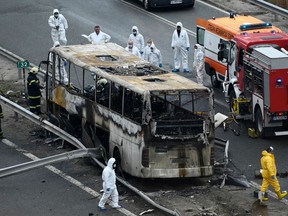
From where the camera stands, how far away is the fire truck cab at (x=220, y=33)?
31.9 metres

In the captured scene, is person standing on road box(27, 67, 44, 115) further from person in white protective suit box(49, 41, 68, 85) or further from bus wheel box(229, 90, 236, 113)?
bus wheel box(229, 90, 236, 113)

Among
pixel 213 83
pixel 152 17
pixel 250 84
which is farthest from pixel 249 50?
pixel 152 17

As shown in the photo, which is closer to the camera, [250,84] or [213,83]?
[250,84]

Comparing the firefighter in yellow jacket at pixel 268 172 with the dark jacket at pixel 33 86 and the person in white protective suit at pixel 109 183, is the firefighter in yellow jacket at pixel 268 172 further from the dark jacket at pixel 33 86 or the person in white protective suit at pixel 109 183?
the dark jacket at pixel 33 86

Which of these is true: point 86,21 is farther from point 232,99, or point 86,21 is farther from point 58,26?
point 232,99

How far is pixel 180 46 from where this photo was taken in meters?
36.0

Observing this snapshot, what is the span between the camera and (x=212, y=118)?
82.6 ft

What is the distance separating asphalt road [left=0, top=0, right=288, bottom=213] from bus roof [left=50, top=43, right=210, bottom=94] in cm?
695

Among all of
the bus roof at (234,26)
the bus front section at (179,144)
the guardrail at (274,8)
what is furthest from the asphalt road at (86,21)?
the bus front section at (179,144)

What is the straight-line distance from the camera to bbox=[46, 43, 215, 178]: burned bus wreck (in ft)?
80.8

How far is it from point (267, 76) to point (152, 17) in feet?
42.5

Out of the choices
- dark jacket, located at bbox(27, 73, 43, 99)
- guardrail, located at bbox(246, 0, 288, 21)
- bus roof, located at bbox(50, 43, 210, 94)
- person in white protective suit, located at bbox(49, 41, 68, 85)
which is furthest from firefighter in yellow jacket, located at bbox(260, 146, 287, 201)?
guardrail, located at bbox(246, 0, 288, 21)

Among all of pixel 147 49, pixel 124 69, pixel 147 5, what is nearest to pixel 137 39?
pixel 147 49

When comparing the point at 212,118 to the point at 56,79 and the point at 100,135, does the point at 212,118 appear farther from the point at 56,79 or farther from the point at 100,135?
the point at 56,79
